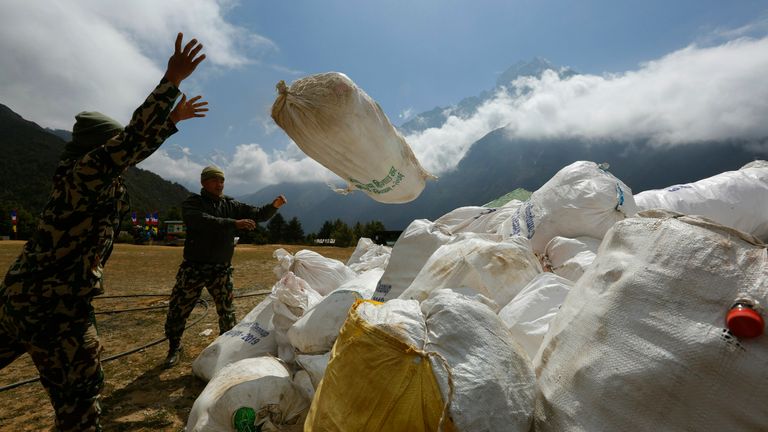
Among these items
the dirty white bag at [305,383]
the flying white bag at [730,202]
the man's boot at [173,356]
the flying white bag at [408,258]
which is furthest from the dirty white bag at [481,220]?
the man's boot at [173,356]

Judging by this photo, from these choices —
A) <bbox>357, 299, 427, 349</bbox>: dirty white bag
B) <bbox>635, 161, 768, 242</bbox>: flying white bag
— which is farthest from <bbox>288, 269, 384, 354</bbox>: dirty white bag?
Result: <bbox>635, 161, 768, 242</bbox>: flying white bag

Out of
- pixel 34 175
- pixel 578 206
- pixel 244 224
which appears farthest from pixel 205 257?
pixel 34 175

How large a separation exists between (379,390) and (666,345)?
0.69 m

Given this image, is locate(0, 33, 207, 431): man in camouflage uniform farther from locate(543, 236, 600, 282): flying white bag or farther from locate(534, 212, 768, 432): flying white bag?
locate(543, 236, 600, 282): flying white bag

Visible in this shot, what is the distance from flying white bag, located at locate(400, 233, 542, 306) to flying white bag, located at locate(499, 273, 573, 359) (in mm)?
107

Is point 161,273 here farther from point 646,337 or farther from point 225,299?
point 646,337

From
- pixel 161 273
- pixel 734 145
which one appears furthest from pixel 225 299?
pixel 734 145

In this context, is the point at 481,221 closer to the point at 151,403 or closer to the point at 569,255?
the point at 569,255

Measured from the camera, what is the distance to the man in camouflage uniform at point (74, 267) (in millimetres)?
1488

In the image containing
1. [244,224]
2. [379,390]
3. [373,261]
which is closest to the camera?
[379,390]

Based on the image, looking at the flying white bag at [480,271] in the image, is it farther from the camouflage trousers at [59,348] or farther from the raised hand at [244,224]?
the raised hand at [244,224]

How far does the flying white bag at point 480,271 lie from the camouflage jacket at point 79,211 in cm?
125

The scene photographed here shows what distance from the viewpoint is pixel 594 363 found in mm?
953

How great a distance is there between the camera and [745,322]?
0.81 metres
